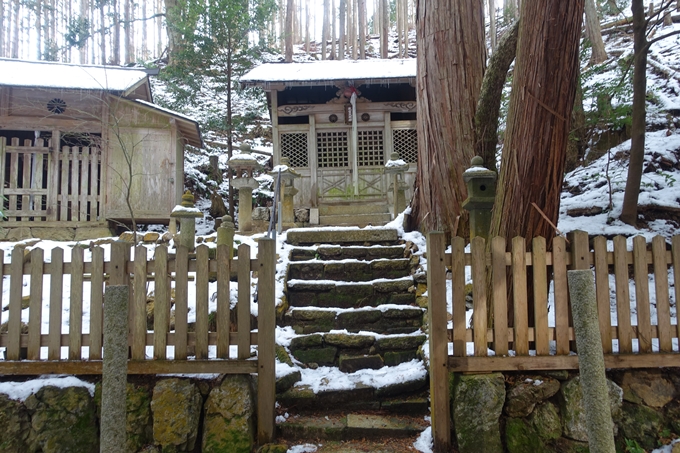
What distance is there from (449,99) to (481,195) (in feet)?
6.89

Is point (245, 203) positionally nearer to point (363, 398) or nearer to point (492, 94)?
point (492, 94)

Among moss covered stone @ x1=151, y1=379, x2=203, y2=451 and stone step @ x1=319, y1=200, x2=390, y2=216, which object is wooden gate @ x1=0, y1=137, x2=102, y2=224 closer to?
stone step @ x1=319, y1=200, x2=390, y2=216

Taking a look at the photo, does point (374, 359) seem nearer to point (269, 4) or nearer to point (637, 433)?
point (637, 433)

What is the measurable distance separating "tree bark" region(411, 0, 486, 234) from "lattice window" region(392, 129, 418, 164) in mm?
5971

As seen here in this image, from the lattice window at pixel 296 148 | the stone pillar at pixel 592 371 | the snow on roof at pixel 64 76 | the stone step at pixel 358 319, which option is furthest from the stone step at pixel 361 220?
the stone pillar at pixel 592 371

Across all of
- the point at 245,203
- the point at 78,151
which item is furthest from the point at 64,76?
the point at 245,203

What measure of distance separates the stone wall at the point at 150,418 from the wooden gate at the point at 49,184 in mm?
7676

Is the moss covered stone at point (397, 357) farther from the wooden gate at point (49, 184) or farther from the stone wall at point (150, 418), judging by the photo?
the wooden gate at point (49, 184)

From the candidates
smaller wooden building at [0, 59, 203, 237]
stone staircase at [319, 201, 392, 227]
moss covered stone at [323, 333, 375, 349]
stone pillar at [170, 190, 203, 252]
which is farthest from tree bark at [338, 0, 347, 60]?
moss covered stone at [323, 333, 375, 349]

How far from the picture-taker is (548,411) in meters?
3.15

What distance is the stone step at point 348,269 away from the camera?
5516 millimetres

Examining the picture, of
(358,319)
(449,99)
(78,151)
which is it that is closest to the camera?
(358,319)

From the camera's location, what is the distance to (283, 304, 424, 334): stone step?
4.68 metres

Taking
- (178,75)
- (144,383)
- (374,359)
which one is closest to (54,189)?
(178,75)
